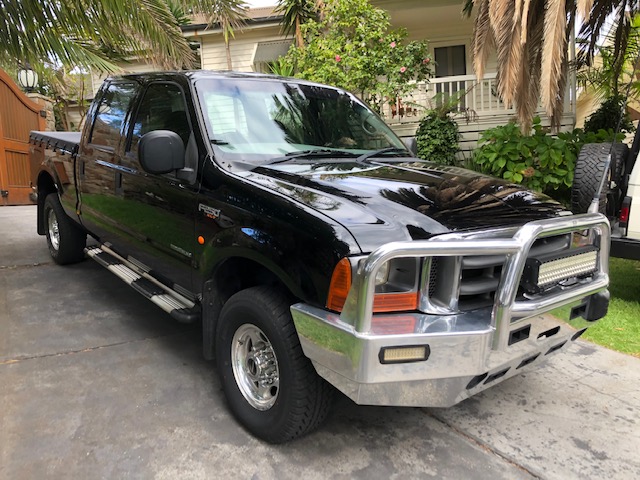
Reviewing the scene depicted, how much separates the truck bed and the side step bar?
111 cm

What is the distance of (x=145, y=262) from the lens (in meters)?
4.16

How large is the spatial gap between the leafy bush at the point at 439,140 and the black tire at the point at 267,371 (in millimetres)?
7094

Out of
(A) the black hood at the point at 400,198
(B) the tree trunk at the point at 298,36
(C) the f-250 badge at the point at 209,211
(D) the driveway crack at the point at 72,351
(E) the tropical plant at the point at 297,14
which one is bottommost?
(D) the driveway crack at the point at 72,351

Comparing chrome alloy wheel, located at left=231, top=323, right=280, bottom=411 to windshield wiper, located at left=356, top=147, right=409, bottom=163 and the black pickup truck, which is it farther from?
windshield wiper, located at left=356, top=147, right=409, bottom=163

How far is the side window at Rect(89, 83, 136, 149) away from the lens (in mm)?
4484

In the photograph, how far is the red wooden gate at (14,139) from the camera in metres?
11.3

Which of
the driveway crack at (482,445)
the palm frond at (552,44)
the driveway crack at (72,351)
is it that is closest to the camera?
the driveway crack at (482,445)

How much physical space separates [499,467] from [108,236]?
12.3ft

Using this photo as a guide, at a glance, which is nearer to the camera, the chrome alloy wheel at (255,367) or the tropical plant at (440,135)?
the chrome alloy wheel at (255,367)

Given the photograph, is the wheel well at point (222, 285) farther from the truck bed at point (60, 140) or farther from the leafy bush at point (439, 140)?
the leafy bush at point (439, 140)

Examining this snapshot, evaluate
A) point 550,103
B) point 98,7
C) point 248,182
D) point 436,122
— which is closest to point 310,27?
point 436,122

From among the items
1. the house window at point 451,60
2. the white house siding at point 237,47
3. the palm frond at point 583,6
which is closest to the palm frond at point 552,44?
the palm frond at point 583,6

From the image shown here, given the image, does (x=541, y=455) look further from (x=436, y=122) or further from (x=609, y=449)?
(x=436, y=122)

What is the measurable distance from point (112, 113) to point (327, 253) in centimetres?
330
